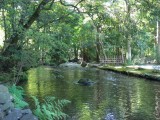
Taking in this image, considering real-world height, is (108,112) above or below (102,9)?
below

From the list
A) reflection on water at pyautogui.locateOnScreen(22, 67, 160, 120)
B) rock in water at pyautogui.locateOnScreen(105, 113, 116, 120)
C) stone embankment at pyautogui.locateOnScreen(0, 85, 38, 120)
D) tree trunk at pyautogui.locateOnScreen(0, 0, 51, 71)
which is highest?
tree trunk at pyautogui.locateOnScreen(0, 0, 51, 71)

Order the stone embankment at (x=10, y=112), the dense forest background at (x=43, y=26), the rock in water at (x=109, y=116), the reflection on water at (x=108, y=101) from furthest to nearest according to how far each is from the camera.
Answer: the dense forest background at (x=43, y=26), the reflection on water at (x=108, y=101), the rock in water at (x=109, y=116), the stone embankment at (x=10, y=112)

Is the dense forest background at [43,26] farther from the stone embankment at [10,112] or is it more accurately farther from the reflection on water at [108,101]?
the stone embankment at [10,112]

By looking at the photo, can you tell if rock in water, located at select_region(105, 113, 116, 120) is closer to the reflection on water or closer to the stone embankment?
the reflection on water

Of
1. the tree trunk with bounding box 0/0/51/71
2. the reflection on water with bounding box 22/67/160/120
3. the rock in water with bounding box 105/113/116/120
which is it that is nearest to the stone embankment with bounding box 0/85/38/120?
the reflection on water with bounding box 22/67/160/120

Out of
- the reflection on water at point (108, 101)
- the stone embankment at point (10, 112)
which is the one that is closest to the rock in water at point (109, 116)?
the reflection on water at point (108, 101)

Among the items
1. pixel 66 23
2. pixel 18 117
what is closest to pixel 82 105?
pixel 18 117

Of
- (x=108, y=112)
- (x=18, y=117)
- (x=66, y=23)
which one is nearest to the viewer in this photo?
(x=18, y=117)

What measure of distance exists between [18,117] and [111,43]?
41.2 metres

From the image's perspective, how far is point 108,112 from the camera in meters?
14.3

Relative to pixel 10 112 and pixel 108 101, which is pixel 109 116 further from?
pixel 10 112

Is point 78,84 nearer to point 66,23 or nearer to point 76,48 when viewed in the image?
point 66,23

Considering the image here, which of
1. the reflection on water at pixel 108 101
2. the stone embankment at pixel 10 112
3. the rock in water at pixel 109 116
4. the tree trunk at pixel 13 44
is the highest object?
the tree trunk at pixel 13 44

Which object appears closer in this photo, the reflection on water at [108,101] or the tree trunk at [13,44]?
the reflection on water at [108,101]
